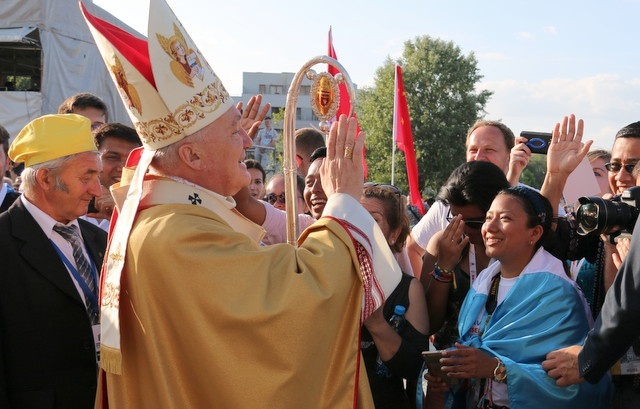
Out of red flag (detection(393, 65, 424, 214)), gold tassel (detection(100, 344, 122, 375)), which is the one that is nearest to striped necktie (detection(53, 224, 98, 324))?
gold tassel (detection(100, 344, 122, 375))

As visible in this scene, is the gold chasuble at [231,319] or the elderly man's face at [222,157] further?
the elderly man's face at [222,157]

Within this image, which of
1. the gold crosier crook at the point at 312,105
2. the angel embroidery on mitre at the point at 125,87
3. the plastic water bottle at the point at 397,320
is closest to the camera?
the angel embroidery on mitre at the point at 125,87

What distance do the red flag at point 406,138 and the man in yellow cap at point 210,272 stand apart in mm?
6035

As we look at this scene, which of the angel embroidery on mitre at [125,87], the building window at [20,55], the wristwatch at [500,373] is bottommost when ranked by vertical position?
the wristwatch at [500,373]

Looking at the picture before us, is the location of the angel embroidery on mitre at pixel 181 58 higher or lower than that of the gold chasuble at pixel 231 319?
higher

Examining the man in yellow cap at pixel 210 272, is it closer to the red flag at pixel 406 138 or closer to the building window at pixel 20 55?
the red flag at pixel 406 138

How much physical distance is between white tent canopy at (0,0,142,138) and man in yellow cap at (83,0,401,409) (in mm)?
12886

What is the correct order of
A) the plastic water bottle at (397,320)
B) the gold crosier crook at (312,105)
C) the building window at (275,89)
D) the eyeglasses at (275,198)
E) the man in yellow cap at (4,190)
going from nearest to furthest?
the gold crosier crook at (312,105)
the plastic water bottle at (397,320)
the man in yellow cap at (4,190)
the eyeglasses at (275,198)
the building window at (275,89)

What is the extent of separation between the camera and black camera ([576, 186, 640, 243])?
2895mm

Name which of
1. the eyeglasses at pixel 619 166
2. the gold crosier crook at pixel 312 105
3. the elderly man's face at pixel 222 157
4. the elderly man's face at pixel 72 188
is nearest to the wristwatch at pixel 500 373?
the gold crosier crook at pixel 312 105

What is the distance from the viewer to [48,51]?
15398 mm

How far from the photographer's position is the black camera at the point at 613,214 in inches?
114

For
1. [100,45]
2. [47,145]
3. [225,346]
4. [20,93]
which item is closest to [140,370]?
[225,346]

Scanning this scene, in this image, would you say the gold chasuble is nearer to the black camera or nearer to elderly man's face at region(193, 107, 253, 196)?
elderly man's face at region(193, 107, 253, 196)
